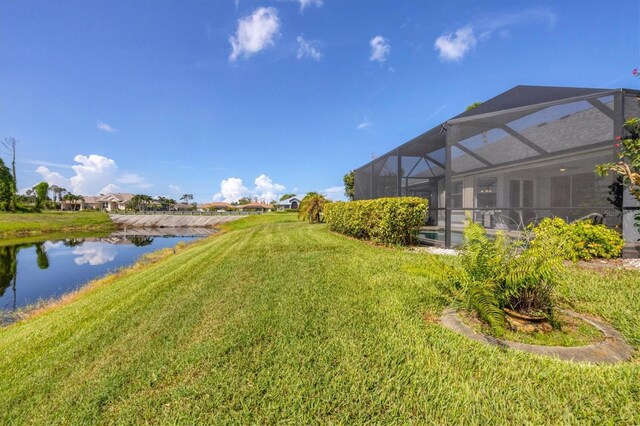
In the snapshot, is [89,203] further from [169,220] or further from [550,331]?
A: [550,331]

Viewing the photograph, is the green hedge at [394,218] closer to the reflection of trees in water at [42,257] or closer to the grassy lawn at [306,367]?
the grassy lawn at [306,367]

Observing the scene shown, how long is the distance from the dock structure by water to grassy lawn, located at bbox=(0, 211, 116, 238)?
100 inches

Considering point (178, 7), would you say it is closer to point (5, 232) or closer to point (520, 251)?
point (520, 251)

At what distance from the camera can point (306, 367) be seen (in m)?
2.35

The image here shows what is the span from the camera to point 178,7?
9875 mm

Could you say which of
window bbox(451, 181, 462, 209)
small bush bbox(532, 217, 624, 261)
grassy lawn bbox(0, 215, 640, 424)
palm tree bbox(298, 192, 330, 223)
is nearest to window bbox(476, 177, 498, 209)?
window bbox(451, 181, 462, 209)

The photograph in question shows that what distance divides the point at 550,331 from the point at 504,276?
69 cm

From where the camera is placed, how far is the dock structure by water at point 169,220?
132ft

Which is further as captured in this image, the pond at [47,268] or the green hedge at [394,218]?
the pond at [47,268]

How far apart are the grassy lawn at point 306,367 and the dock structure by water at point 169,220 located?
37342mm

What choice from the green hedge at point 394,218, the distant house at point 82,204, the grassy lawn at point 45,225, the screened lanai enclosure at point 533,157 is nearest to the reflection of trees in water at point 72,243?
the grassy lawn at point 45,225

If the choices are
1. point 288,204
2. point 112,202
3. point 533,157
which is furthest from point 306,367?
point 112,202

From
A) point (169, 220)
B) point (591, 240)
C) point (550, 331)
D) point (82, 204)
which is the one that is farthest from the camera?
point (82, 204)

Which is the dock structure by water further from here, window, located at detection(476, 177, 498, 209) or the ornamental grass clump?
the ornamental grass clump
